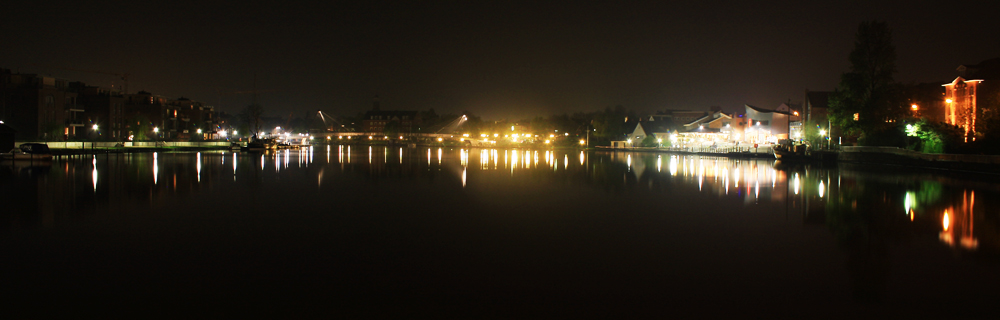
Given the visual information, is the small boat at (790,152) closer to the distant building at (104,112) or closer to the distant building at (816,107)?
the distant building at (816,107)

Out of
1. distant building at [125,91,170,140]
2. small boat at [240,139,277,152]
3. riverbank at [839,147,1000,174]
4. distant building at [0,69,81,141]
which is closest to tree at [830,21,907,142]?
riverbank at [839,147,1000,174]

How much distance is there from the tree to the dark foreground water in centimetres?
2860

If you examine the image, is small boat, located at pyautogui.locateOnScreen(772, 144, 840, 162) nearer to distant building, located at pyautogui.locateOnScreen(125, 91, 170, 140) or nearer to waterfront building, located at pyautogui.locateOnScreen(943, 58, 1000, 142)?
waterfront building, located at pyautogui.locateOnScreen(943, 58, 1000, 142)

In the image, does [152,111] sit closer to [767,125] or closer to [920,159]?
[767,125]

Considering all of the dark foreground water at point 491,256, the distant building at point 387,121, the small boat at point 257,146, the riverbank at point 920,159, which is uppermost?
the distant building at point 387,121

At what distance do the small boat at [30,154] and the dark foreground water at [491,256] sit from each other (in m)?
21.4

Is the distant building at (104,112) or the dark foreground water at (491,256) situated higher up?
the distant building at (104,112)

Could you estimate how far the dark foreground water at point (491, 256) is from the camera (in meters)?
5.90

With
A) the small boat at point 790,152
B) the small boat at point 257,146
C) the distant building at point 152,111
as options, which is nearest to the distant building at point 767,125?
the small boat at point 790,152

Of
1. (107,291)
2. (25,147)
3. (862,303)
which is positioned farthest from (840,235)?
(25,147)

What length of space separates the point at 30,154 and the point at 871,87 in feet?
169

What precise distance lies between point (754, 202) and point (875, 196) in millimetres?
4128

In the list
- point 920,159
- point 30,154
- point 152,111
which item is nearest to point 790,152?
point 920,159

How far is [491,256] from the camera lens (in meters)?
8.06
